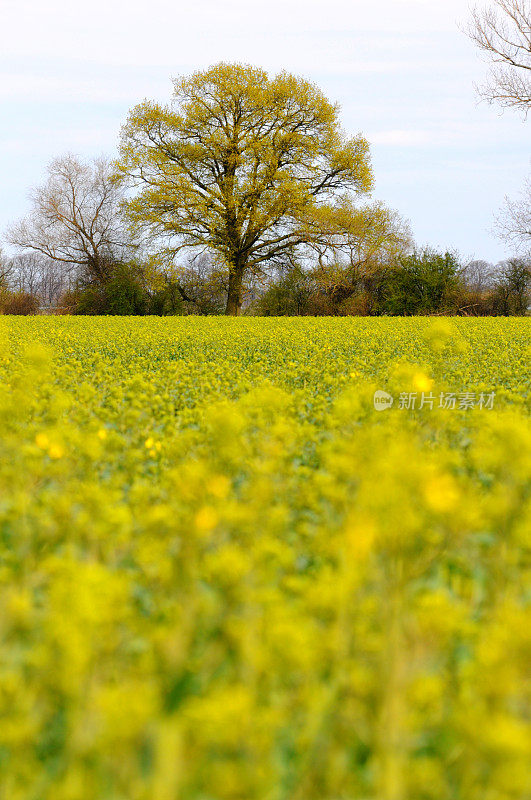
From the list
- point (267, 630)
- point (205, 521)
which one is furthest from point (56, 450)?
point (267, 630)

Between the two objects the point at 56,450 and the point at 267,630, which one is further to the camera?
the point at 56,450

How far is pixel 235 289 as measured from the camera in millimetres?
31906

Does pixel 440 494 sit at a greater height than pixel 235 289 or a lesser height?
lesser

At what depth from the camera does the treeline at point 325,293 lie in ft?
113

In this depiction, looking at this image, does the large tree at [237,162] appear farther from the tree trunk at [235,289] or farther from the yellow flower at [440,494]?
the yellow flower at [440,494]

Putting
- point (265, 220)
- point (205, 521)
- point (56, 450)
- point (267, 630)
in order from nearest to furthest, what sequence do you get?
point (267, 630), point (205, 521), point (56, 450), point (265, 220)

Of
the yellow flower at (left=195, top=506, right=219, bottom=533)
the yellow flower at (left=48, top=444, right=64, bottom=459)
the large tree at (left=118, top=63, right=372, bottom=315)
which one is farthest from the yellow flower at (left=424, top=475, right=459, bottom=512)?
the large tree at (left=118, top=63, right=372, bottom=315)

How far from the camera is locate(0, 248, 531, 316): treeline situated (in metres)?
34.4

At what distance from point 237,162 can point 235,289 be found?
5629 millimetres

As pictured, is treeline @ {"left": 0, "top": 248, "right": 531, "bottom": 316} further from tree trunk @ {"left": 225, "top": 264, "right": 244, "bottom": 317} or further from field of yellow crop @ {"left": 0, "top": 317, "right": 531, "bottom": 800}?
field of yellow crop @ {"left": 0, "top": 317, "right": 531, "bottom": 800}

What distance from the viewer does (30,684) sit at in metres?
1.93

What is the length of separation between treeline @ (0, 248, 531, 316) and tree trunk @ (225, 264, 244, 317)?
4.23ft

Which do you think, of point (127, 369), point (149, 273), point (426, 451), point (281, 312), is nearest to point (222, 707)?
point (426, 451)

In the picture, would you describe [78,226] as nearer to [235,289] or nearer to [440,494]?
[235,289]
